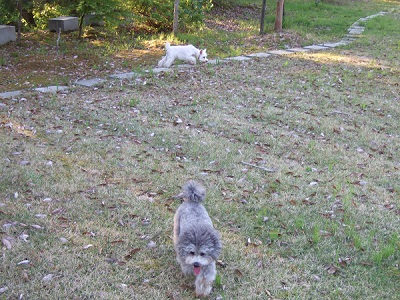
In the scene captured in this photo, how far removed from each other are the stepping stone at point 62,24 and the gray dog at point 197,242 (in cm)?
1016

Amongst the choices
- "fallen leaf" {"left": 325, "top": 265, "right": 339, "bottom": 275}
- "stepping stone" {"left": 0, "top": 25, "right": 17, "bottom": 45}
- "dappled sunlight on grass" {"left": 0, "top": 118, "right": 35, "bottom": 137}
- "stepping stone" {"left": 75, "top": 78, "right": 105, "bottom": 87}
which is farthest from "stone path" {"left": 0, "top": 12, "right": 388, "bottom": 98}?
"fallen leaf" {"left": 325, "top": 265, "right": 339, "bottom": 275}

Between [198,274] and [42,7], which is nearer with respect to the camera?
[198,274]

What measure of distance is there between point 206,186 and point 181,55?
19.1 ft

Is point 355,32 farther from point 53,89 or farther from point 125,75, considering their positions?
point 53,89

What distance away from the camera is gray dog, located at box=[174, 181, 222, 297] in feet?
8.86

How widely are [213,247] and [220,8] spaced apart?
1695cm

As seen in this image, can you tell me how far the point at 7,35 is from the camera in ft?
34.7

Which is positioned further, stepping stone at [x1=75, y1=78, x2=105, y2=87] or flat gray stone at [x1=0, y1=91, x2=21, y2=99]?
stepping stone at [x1=75, y1=78, x2=105, y2=87]

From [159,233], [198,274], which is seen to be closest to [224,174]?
[159,233]

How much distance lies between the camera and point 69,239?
3488 millimetres

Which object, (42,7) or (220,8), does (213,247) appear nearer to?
(42,7)

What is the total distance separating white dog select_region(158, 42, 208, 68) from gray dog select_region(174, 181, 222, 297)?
6810 millimetres

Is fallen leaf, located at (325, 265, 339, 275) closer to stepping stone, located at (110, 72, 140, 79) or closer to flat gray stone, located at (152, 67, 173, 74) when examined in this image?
stepping stone, located at (110, 72, 140, 79)

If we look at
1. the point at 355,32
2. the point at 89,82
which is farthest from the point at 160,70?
the point at 355,32
